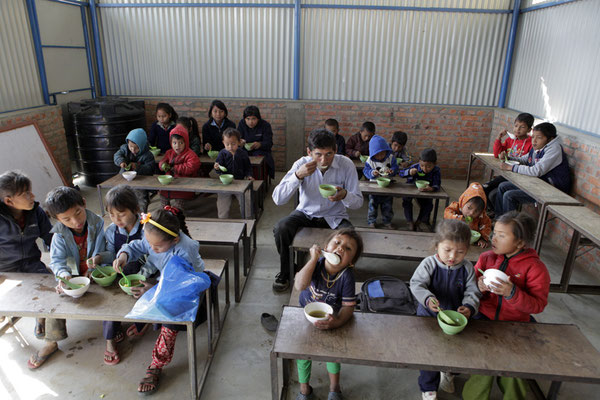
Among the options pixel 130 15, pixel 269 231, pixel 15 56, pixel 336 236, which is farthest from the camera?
pixel 130 15

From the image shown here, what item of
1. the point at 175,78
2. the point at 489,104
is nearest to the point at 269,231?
the point at 175,78

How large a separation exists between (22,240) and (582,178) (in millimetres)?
5432

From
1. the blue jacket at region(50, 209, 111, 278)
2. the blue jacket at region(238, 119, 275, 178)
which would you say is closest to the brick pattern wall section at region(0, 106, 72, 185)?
the blue jacket at region(238, 119, 275, 178)

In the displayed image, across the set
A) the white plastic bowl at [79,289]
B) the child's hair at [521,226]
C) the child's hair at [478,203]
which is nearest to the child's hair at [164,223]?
the white plastic bowl at [79,289]

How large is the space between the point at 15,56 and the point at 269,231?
4353mm

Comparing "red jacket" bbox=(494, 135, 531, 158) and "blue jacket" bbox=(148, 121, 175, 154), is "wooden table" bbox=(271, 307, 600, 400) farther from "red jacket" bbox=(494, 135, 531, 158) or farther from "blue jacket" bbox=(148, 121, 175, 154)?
"blue jacket" bbox=(148, 121, 175, 154)

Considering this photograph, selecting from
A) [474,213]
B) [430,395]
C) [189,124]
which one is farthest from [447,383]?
[189,124]

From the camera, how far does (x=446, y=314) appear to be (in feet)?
6.76

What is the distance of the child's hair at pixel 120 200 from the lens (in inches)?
103

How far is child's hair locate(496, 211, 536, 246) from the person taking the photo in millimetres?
2262

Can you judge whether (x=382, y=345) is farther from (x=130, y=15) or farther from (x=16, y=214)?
(x=130, y=15)

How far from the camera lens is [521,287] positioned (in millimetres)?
2305

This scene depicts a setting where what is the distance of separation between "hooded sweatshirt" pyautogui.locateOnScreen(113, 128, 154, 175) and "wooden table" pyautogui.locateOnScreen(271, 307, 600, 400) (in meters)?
3.49

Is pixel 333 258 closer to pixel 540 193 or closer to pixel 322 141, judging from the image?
pixel 322 141
